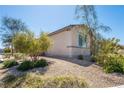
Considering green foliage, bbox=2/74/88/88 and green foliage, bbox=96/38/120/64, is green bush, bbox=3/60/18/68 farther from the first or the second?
green foliage, bbox=96/38/120/64

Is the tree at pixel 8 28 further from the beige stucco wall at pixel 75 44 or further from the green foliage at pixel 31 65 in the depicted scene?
the green foliage at pixel 31 65

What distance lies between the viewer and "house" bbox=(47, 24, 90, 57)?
39.6 ft

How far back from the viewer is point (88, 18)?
11.6m

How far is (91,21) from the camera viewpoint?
11.7 m

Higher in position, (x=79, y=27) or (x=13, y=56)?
(x=79, y=27)

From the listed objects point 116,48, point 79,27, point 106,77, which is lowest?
point 106,77

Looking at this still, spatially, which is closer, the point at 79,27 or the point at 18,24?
the point at 79,27

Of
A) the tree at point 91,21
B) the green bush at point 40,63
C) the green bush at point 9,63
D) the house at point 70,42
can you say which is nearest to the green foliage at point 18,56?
the green bush at point 9,63

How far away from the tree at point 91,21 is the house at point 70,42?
34 centimetres

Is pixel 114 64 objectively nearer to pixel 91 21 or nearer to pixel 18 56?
pixel 91 21

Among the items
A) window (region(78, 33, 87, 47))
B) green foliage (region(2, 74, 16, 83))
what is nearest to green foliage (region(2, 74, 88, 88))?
green foliage (region(2, 74, 16, 83))

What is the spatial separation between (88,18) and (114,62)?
10.2 ft

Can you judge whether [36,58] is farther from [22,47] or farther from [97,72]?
[97,72]

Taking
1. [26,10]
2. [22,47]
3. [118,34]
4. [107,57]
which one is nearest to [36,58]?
[22,47]
